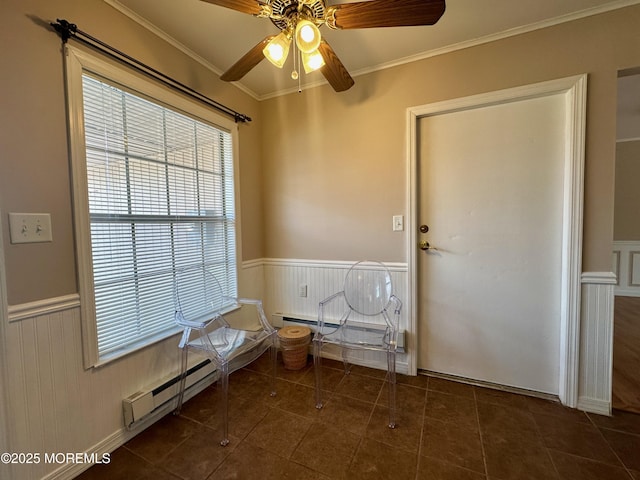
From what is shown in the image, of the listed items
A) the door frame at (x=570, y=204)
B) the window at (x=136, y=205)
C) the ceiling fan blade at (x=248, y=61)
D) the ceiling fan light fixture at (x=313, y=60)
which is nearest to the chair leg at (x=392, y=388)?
the door frame at (x=570, y=204)

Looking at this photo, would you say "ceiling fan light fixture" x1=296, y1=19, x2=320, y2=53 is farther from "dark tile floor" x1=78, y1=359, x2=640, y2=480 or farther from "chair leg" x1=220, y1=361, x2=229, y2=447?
"dark tile floor" x1=78, y1=359, x2=640, y2=480

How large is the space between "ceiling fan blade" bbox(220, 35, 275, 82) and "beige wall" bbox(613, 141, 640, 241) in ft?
19.0

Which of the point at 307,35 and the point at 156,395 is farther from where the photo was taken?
Result: the point at 156,395

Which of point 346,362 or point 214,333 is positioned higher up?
point 214,333

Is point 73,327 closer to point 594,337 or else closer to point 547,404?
point 547,404

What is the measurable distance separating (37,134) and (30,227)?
0.42 meters

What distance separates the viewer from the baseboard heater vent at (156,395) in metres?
1.46

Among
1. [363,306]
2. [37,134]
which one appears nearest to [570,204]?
[363,306]

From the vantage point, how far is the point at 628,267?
4.16 metres

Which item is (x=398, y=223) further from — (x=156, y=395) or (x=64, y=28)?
(x=64, y=28)

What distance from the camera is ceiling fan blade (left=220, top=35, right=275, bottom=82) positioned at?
134cm

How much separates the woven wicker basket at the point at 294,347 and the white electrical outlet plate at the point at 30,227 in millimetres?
1586

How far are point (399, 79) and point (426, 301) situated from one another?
1.73 meters

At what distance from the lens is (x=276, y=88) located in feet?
7.82
